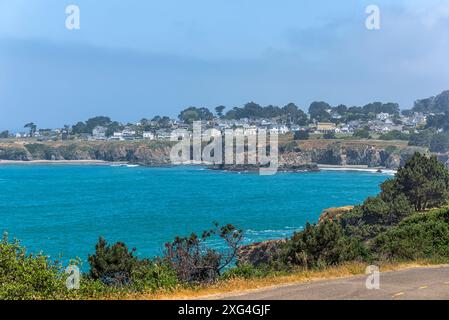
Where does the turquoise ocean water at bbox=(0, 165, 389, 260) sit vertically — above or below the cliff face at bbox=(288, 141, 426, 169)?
below

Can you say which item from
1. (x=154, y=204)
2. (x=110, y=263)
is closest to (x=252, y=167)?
(x=154, y=204)

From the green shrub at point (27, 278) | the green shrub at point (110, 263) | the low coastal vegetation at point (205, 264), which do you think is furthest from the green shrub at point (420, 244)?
the green shrub at point (110, 263)

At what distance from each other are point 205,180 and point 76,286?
338 ft

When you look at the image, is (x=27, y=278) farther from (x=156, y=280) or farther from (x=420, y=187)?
(x=420, y=187)

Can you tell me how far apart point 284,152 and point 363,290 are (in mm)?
144416

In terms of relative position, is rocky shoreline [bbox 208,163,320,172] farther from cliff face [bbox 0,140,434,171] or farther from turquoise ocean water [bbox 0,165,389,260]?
turquoise ocean water [bbox 0,165,389,260]

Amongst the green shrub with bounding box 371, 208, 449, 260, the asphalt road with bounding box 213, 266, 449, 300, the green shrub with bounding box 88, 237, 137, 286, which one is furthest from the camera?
the green shrub with bounding box 88, 237, 137, 286

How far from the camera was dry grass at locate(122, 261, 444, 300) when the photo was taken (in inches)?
444

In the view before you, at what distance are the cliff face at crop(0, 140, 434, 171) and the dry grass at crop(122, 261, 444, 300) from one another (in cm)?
12457

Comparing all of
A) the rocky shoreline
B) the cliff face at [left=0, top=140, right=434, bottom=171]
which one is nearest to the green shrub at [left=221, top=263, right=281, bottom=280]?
the cliff face at [left=0, top=140, right=434, bottom=171]

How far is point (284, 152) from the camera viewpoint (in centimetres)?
15525

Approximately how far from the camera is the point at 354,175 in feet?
417

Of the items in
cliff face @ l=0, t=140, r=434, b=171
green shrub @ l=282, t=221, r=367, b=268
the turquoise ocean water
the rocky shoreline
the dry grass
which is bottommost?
the turquoise ocean water
